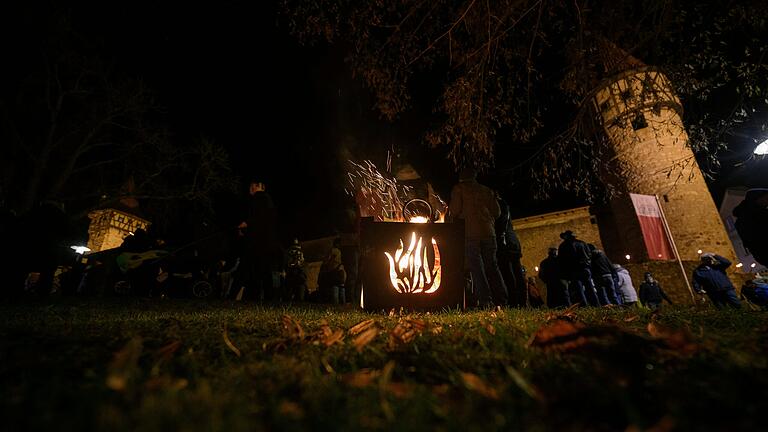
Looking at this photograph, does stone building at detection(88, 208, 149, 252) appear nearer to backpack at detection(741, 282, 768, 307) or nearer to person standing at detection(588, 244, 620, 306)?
Answer: person standing at detection(588, 244, 620, 306)

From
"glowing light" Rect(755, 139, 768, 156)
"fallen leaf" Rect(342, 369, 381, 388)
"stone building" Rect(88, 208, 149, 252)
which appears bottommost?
"fallen leaf" Rect(342, 369, 381, 388)

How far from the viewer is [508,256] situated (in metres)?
7.21

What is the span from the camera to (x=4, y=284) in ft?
20.4

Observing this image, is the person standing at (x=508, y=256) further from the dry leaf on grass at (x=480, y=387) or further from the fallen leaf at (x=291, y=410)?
the fallen leaf at (x=291, y=410)

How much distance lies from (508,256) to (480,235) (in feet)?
4.59

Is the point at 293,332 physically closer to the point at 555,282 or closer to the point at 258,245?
the point at 258,245

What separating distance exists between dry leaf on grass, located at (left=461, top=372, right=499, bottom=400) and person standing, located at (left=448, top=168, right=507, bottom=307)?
472 cm

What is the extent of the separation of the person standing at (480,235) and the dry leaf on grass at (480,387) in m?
4.72

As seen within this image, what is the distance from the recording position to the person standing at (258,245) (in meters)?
7.89

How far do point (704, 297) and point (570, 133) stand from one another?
53.0 ft

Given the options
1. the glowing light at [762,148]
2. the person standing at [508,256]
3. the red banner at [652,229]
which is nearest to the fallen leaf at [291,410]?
the person standing at [508,256]

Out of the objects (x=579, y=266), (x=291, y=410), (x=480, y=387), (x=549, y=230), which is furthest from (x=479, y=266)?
(x=549, y=230)

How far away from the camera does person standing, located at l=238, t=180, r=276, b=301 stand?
25.9 ft

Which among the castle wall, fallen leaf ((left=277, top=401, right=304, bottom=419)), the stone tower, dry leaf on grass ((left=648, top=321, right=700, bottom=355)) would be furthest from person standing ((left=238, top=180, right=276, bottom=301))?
the castle wall
